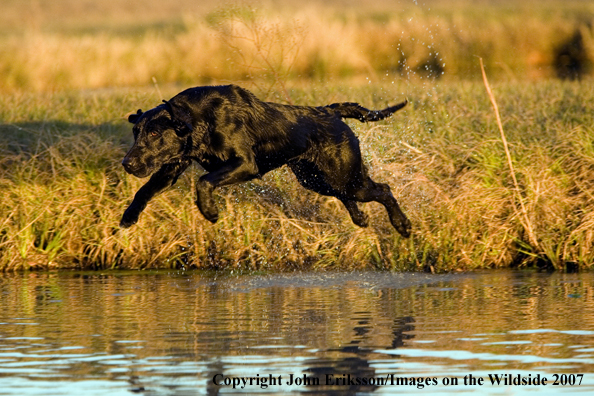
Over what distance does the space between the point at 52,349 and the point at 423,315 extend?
2303 millimetres

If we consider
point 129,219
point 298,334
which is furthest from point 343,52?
point 298,334

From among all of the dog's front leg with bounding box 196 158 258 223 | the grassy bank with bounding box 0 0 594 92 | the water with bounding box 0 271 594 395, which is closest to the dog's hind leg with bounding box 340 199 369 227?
the water with bounding box 0 271 594 395

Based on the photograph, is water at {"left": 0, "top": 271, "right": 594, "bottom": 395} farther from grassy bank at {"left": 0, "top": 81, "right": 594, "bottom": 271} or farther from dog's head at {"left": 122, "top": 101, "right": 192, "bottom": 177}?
dog's head at {"left": 122, "top": 101, "right": 192, "bottom": 177}

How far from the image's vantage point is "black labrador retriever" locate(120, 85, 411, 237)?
702 cm

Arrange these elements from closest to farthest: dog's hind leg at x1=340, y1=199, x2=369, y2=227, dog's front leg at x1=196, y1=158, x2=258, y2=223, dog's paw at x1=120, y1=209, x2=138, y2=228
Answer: dog's front leg at x1=196, y1=158, x2=258, y2=223 → dog's paw at x1=120, y1=209, x2=138, y2=228 → dog's hind leg at x1=340, y1=199, x2=369, y2=227

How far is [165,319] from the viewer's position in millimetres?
6520

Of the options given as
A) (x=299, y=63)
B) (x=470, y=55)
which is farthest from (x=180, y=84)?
(x=470, y=55)

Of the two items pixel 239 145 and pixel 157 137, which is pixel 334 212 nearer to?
pixel 239 145

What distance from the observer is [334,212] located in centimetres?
927

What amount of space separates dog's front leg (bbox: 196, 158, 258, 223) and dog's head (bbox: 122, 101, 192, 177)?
→ 318 millimetres

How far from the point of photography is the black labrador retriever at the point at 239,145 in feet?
23.0

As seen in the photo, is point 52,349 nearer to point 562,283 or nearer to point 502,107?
point 562,283

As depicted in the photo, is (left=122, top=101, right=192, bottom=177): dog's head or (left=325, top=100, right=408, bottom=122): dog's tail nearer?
(left=122, top=101, right=192, bottom=177): dog's head

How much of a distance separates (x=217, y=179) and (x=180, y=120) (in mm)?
473
